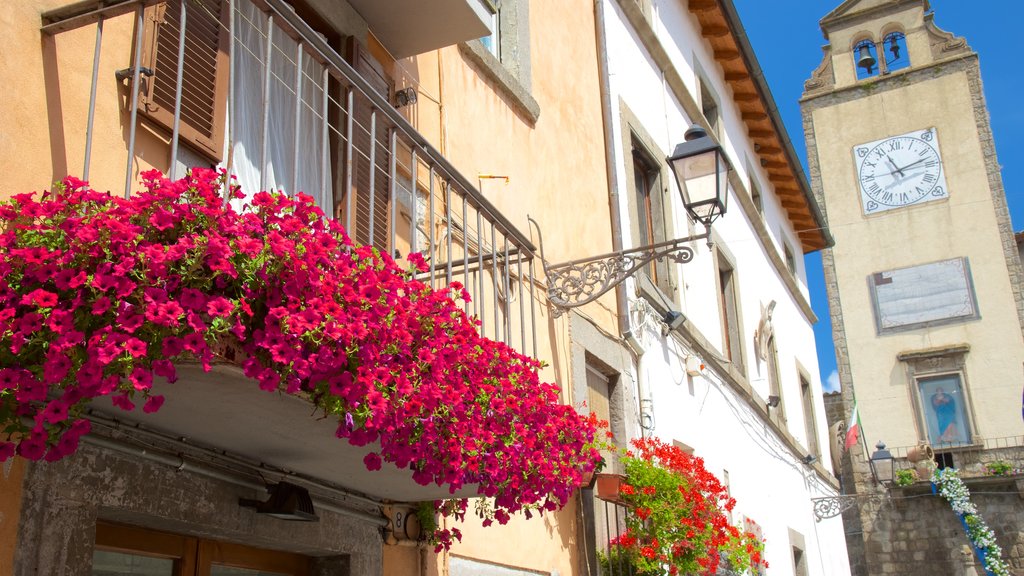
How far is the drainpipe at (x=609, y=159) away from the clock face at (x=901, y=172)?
2404 centimetres

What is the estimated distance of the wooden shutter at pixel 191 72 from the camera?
3.91 m

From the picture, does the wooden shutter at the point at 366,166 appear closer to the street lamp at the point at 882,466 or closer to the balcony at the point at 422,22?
the balcony at the point at 422,22

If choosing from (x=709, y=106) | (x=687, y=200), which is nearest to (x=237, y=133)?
(x=687, y=200)

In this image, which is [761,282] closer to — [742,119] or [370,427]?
[742,119]

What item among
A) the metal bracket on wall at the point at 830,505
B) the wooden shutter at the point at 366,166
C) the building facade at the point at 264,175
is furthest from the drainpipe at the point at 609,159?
the metal bracket on wall at the point at 830,505

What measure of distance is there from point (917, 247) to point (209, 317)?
3123 cm

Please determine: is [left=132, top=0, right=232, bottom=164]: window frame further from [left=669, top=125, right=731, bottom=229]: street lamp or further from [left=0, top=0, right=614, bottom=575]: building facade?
[left=669, top=125, right=731, bottom=229]: street lamp

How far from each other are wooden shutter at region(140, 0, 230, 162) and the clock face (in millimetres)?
29780

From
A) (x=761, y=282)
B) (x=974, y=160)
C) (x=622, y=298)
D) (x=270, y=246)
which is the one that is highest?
(x=974, y=160)

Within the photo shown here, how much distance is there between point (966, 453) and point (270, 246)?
94.3 feet

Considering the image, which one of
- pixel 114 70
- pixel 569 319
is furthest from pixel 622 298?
pixel 114 70

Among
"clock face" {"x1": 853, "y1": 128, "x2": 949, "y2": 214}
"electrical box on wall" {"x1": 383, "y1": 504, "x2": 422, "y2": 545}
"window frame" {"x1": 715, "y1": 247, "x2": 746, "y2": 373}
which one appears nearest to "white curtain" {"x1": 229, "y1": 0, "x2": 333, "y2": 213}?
"electrical box on wall" {"x1": 383, "y1": 504, "x2": 422, "y2": 545}

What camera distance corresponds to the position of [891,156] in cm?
3167

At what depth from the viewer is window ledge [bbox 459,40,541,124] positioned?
6801 mm
